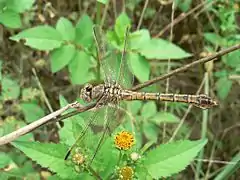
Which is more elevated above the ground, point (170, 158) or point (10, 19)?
point (10, 19)

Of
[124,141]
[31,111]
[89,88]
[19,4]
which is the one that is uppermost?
[19,4]

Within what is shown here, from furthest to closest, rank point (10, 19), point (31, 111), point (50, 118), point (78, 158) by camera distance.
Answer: point (31, 111), point (10, 19), point (50, 118), point (78, 158)

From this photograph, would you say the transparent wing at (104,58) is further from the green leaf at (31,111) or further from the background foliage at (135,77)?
the green leaf at (31,111)

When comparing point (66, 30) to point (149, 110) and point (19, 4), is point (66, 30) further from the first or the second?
point (149, 110)

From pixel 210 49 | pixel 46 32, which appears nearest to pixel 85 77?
pixel 46 32

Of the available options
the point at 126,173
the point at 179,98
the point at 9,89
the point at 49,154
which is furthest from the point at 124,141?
the point at 9,89

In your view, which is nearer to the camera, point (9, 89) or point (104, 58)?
point (104, 58)
